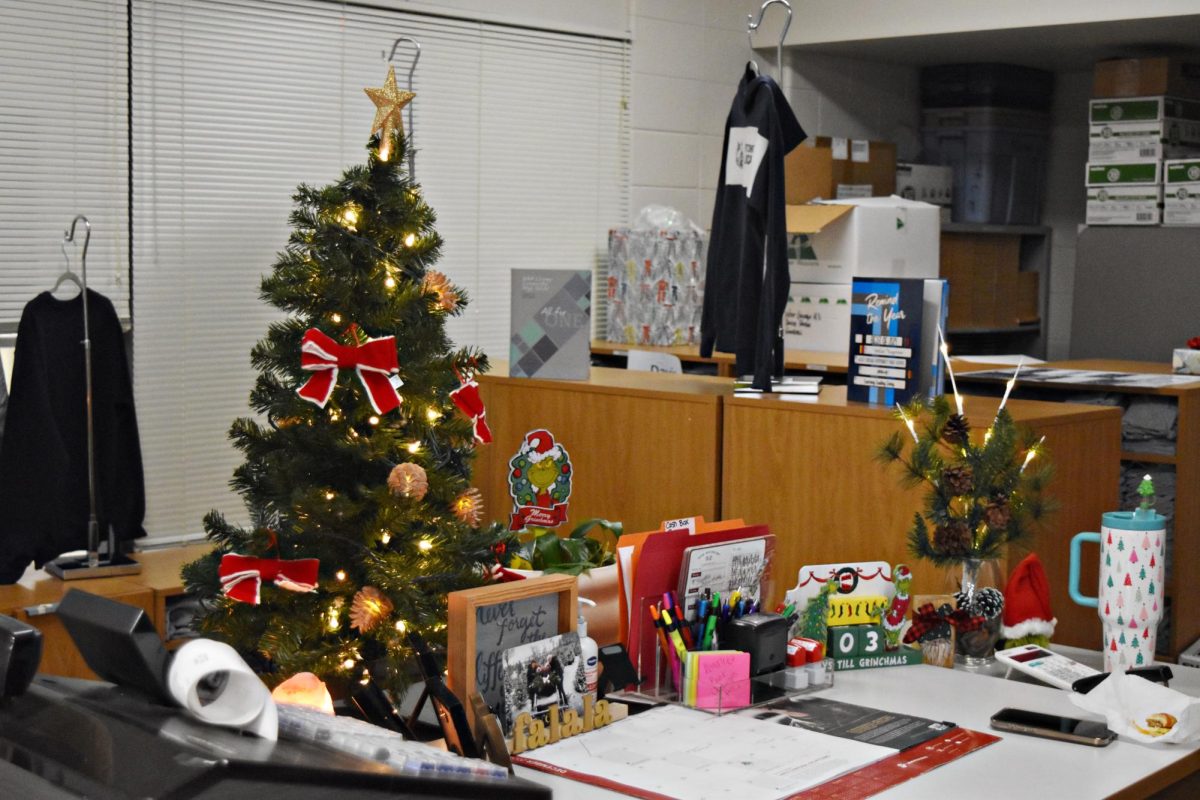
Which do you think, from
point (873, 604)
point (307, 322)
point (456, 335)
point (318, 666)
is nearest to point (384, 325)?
point (307, 322)

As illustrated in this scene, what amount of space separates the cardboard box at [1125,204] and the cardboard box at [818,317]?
1.29m

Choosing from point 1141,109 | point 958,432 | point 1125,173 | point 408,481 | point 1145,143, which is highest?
point 1141,109

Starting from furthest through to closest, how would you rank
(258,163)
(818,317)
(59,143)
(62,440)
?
(818,317), (258,163), (59,143), (62,440)

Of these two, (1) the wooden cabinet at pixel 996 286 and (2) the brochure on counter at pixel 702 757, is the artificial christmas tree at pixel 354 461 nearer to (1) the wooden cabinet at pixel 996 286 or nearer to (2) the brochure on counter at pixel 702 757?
(2) the brochure on counter at pixel 702 757

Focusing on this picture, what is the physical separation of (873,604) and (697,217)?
166 inches

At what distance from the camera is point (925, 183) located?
6340mm

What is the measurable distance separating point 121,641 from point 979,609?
1.59 meters

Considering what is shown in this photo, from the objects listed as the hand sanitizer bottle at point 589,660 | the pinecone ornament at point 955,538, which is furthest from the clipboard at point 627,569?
the pinecone ornament at point 955,538

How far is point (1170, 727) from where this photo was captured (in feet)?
5.87

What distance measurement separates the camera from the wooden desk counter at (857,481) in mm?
3082

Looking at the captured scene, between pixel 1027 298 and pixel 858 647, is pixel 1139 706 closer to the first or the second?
pixel 858 647

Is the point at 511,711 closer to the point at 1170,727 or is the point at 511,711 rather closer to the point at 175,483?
the point at 1170,727

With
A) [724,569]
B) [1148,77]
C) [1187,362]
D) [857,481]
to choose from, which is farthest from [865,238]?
[724,569]

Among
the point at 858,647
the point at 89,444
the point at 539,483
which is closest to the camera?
the point at 858,647
